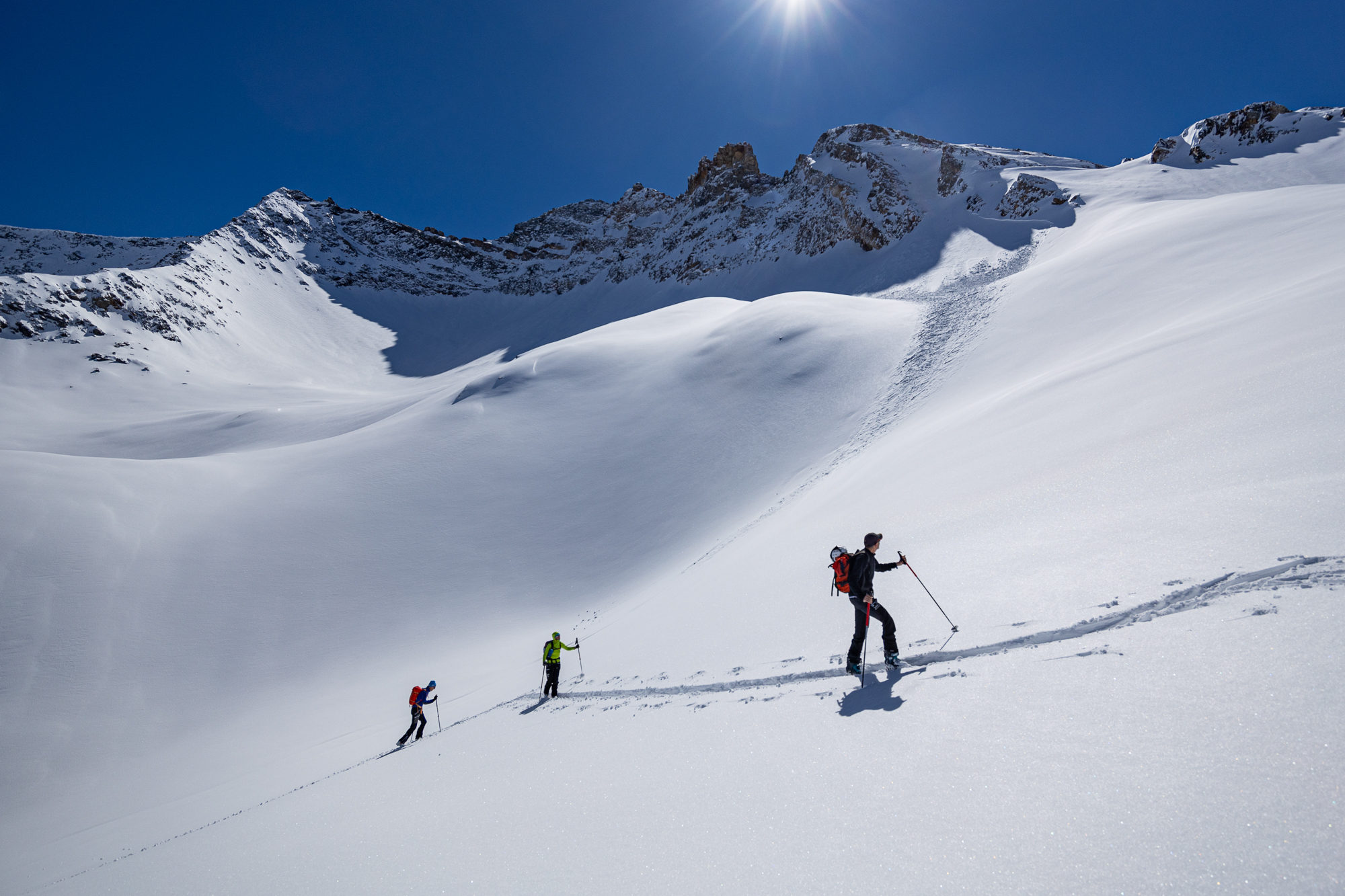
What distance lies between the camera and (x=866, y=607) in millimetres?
5195

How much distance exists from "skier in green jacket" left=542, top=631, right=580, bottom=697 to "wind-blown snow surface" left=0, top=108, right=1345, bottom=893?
1.83 ft

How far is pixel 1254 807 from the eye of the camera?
91.8 inches

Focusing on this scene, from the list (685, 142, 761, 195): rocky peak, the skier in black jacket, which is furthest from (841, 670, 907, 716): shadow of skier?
(685, 142, 761, 195): rocky peak

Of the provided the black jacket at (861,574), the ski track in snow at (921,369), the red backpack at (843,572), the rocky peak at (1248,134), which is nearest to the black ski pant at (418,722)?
the ski track in snow at (921,369)

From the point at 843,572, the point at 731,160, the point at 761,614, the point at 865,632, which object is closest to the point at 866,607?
the point at 865,632

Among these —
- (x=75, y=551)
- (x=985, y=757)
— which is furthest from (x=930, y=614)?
(x=75, y=551)

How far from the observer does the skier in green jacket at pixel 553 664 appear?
28.1 feet

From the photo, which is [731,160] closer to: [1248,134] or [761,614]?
[1248,134]

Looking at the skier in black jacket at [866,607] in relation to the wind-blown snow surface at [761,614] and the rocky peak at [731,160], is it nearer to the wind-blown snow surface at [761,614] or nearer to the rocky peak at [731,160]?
the wind-blown snow surface at [761,614]

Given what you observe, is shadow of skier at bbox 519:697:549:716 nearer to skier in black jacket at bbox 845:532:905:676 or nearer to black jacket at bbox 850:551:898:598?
skier in black jacket at bbox 845:532:905:676

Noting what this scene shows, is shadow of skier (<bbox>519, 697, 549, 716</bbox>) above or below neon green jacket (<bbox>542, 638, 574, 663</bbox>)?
below

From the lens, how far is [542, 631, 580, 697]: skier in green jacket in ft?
28.1

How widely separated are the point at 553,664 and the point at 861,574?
18.0ft

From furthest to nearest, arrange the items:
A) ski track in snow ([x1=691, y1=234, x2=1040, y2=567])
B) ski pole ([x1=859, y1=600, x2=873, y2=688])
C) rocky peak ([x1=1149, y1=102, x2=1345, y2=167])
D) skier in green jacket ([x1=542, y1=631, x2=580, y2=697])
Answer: rocky peak ([x1=1149, y1=102, x2=1345, y2=167]) < ski track in snow ([x1=691, y1=234, x2=1040, y2=567]) < skier in green jacket ([x1=542, y1=631, x2=580, y2=697]) < ski pole ([x1=859, y1=600, x2=873, y2=688])
